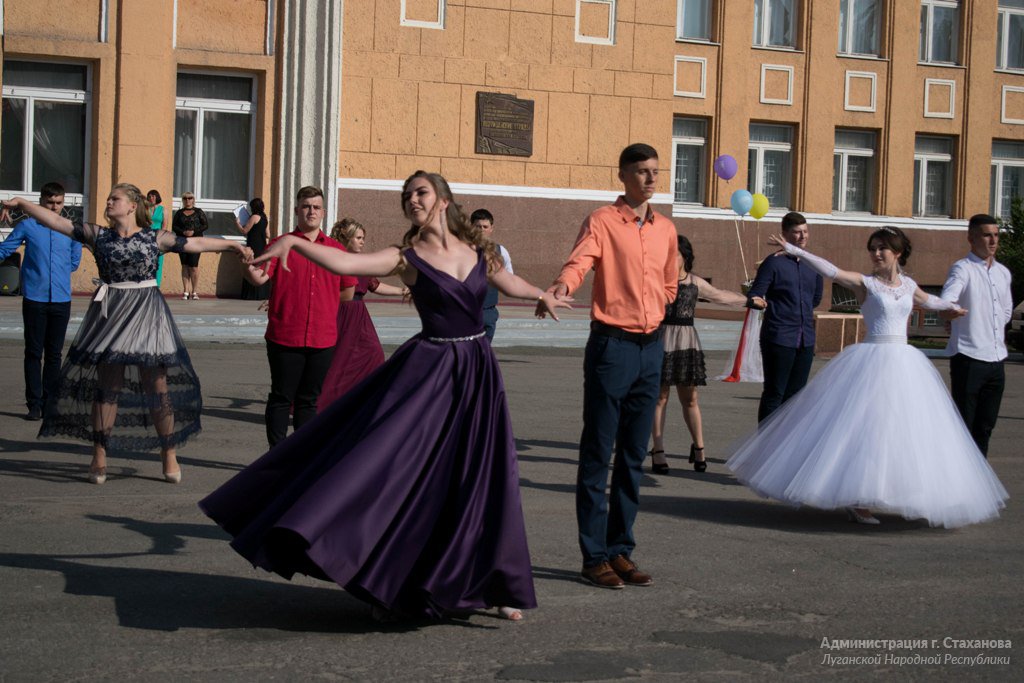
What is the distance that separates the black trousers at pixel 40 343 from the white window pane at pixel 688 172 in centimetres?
1961

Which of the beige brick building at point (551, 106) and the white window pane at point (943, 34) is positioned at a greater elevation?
the white window pane at point (943, 34)

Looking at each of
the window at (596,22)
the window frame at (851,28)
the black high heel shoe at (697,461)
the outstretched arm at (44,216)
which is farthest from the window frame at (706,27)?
the outstretched arm at (44,216)

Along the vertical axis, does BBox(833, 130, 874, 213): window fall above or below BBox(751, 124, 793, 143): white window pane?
below

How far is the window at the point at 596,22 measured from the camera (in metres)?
26.7

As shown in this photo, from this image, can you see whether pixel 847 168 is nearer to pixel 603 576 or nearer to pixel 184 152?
pixel 184 152

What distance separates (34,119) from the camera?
24281mm

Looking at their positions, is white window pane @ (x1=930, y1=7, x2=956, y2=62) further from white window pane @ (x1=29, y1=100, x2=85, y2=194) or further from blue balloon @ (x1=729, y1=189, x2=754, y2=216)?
white window pane @ (x1=29, y1=100, x2=85, y2=194)

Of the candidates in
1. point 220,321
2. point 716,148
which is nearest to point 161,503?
point 220,321

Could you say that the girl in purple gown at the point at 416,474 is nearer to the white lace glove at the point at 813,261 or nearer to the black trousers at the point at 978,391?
the white lace glove at the point at 813,261

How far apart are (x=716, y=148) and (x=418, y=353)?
24.4 metres

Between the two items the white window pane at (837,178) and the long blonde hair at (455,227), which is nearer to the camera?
the long blonde hair at (455,227)

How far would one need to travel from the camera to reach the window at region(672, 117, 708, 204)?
2986 cm

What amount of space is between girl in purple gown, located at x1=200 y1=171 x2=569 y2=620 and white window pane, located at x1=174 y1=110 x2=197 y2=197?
64.4 feet

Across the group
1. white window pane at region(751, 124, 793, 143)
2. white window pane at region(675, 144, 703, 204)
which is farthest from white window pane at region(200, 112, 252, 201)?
white window pane at region(751, 124, 793, 143)
